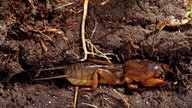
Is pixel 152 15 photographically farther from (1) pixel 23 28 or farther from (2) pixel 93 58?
(1) pixel 23 28

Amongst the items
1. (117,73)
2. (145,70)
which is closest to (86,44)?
(117,73)

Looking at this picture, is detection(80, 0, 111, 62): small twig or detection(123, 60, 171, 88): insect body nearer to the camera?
detection(80, 0, 111, 62): small twig

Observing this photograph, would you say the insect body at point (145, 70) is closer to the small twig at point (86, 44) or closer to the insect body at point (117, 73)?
the insect body at point (117, 73)

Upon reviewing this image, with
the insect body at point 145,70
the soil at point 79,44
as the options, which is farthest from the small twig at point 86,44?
the insect body at point 145,70

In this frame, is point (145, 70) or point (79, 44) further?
point (145, 70)

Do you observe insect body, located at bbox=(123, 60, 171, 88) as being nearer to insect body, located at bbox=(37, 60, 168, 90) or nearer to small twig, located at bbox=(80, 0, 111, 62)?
insect body, located at bbox=(37, 60, 168, 90)

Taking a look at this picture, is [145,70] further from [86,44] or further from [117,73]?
[86,44]

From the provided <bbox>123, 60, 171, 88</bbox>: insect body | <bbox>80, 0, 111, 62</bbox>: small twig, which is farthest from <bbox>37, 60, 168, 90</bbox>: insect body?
<bbox>80, 0, 111, 62</bbox>: small twig

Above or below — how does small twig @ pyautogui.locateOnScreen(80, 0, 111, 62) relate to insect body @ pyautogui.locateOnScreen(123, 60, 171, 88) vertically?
above
